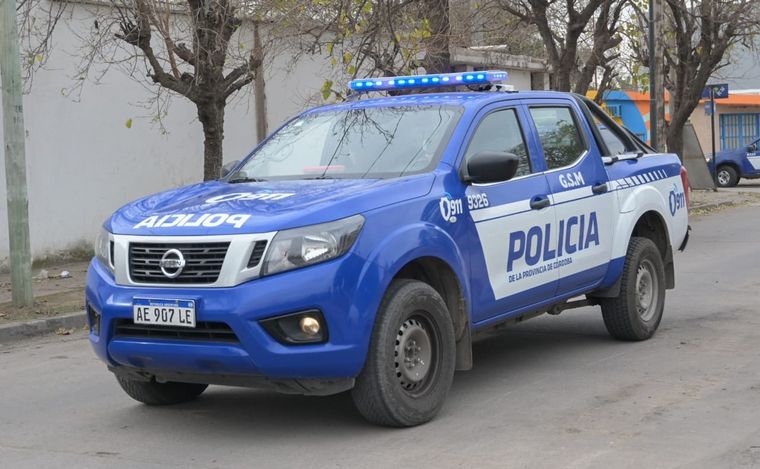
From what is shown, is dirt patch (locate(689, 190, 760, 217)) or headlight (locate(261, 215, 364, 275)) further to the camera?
dirt patch (locate(689, 190, 760, 217))

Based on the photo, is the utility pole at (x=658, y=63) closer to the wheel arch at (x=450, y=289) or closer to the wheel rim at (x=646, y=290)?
the wheel rim at (x=646, y=290)

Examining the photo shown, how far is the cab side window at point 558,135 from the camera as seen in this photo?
7.13 meters

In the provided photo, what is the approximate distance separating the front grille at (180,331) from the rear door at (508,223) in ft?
5.24

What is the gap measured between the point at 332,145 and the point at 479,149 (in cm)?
92

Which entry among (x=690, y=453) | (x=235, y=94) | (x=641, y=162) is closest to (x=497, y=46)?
(x=235, y=94)

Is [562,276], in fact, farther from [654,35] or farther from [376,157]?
[654,35]

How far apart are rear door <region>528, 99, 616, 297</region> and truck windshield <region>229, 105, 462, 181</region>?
985 mm

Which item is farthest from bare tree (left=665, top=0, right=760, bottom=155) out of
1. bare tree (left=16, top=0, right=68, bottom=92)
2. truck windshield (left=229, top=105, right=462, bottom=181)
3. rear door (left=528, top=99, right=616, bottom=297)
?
truck windshield (left=229, top=105, right=462, bottom=181)

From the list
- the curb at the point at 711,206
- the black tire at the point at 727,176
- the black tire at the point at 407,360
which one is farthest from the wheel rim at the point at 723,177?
the black tire at the point at 407,360

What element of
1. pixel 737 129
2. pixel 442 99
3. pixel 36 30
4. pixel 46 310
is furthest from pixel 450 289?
pixel 737 129

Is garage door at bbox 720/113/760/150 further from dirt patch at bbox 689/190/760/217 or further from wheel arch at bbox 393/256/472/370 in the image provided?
wheel arch at bbox 393/256/472/370

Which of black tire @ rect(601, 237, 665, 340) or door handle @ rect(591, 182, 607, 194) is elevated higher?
door handle @ rect(591, 182, 607, 194)

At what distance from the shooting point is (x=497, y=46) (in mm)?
25750

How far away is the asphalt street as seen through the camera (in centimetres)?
517
